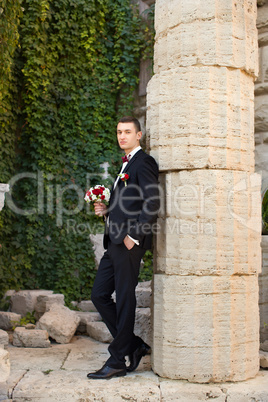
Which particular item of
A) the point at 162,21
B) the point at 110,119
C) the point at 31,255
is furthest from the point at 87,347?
the point at 110,119

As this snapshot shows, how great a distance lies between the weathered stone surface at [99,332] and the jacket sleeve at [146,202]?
2.05 metres

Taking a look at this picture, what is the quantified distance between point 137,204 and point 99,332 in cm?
221

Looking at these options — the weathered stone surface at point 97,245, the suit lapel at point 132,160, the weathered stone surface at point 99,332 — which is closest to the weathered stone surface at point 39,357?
the weathered stone surface at point 99,332

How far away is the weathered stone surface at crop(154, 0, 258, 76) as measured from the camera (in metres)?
3.79

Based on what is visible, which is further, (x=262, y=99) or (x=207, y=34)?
(x=262, y=99)

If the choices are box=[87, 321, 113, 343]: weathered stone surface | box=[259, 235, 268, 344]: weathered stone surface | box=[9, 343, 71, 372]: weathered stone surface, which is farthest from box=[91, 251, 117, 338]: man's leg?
box=[259, 235, 268, 344]: weathered stone surface

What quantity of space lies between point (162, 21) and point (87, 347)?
3465mm

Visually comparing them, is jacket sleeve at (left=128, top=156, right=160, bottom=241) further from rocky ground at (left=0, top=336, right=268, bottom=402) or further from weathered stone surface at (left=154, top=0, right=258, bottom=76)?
rocky ground at (left=0, top=336, right=268, bottom=402)

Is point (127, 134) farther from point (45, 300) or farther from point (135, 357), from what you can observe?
point (45, 300)

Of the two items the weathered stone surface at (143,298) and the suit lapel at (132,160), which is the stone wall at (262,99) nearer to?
the weathered stone surface at (143,298)

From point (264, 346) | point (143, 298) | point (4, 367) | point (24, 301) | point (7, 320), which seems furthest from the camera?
point (24, 301)

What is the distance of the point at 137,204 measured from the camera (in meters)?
3.83

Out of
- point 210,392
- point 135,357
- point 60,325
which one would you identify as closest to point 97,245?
point 60,325

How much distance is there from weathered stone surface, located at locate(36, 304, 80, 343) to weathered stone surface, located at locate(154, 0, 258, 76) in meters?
3.16
